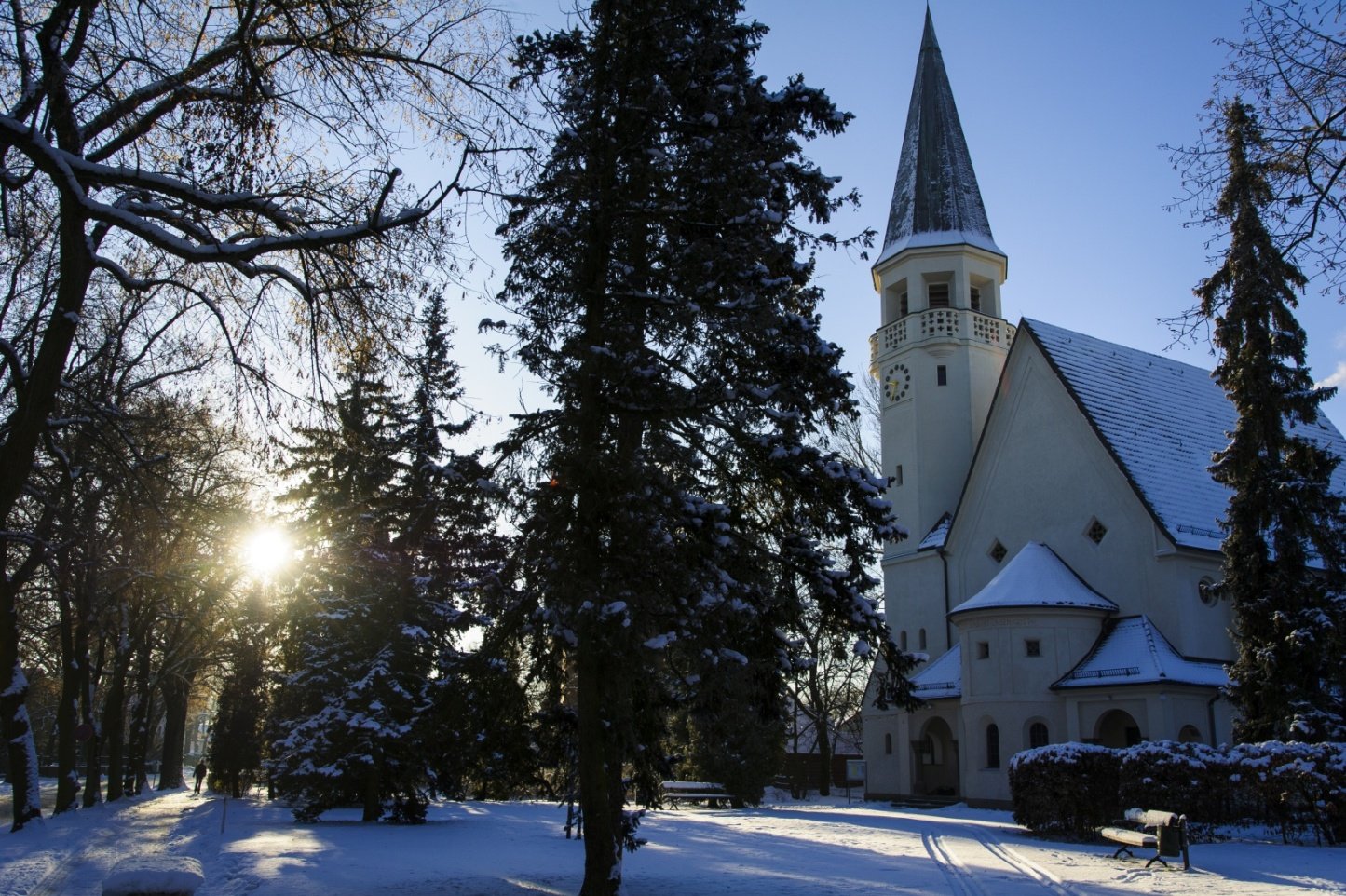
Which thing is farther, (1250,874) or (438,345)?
(438,345)

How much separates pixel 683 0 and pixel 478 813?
20.5m

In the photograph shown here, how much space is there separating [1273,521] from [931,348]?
16488 mm

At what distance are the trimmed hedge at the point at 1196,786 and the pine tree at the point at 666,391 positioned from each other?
31.6 feet

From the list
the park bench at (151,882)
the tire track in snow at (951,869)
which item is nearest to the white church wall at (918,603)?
the tire track in snow at (951,869)

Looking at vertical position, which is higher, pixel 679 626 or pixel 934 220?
pixel 934 220

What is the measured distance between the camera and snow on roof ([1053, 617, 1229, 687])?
1081 inches

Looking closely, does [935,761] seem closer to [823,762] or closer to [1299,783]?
[823,762]

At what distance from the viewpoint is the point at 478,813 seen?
26625mm

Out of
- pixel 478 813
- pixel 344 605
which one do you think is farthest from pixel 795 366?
pixel 478 813

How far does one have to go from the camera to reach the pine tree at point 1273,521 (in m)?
21.8

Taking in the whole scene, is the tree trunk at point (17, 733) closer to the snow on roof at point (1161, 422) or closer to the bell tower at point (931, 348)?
the bell tower at point (931, 348)

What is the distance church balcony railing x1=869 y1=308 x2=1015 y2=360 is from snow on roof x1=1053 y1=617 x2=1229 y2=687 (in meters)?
12.0

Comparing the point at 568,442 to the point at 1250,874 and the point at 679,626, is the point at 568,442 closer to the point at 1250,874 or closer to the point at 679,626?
the point at 679,626

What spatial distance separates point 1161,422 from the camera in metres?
33.9
